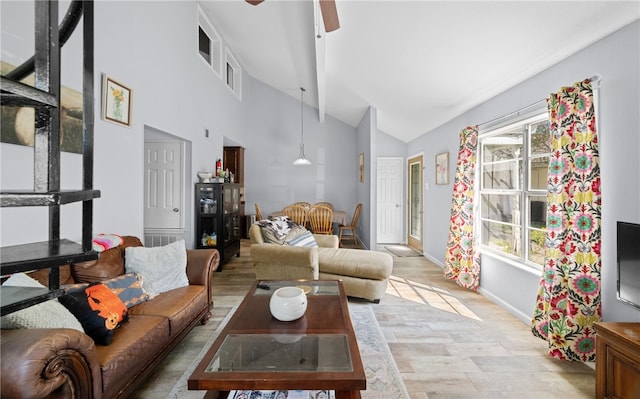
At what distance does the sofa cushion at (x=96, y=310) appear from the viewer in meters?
1.60

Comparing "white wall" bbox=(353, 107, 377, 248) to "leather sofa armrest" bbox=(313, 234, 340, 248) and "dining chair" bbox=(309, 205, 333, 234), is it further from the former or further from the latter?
"leather sofa armrest" bbox=(313, 234, 340, 248)

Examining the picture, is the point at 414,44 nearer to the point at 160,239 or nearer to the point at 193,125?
the point at 193,125

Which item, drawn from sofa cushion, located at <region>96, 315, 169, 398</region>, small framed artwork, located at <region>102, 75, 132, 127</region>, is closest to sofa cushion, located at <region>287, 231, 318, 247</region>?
sofa cushion, located at <region>96, 315, 169, 398</region>

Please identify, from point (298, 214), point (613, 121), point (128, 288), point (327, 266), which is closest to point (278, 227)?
point (327, 266)

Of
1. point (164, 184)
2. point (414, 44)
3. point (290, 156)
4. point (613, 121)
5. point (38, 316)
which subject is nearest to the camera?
point (38, 316)

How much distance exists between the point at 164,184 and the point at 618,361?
183 inches

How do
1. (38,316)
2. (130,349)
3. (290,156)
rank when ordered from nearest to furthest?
(38,316)
(130,349)
(290,156)

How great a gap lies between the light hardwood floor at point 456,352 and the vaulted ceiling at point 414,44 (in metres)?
2.31

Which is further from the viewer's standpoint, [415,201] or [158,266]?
[415,201]

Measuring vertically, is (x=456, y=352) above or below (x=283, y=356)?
below

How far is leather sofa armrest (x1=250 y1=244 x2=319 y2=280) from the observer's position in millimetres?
3191

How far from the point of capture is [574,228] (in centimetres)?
213

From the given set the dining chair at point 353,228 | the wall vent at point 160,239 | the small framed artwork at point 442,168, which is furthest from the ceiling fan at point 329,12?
the dining chair at point 353,228

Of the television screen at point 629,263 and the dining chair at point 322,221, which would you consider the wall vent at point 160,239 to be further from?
the television screen at point 629,263
